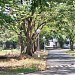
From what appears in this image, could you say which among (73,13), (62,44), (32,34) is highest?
(73,13)

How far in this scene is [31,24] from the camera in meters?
43.0

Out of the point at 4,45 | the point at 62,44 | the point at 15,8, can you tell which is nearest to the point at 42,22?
the point at 15,8

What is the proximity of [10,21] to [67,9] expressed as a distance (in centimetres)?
1875

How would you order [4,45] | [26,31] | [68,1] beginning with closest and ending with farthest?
[68,1] < [26,31] < [4,45]

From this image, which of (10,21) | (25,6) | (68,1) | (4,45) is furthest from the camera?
(4,45)

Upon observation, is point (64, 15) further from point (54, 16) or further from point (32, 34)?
point (32, 34)

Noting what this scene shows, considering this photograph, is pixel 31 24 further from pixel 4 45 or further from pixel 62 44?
pixel 62 44

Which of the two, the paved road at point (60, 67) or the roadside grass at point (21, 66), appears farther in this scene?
the roadside grass at point (21, 66)

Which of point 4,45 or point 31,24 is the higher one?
point 31,24

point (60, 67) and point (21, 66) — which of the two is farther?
Answer: point (21, 66)

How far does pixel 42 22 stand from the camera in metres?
44.4

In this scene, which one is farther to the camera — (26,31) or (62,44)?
(62,44)

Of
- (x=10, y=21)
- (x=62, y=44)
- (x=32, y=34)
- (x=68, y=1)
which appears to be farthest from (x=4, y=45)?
(x=10, y=21)

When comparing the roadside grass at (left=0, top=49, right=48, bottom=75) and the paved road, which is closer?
the paved road
